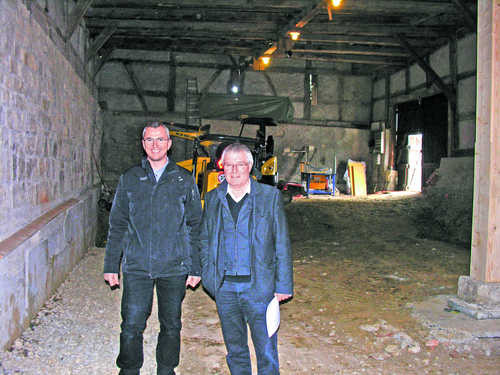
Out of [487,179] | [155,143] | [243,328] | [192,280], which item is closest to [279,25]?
[487,179]

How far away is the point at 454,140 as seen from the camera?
1052 centimetres

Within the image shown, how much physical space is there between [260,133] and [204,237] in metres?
6.85

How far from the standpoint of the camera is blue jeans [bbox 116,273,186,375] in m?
2.51

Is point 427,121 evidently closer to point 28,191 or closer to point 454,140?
point 454,140

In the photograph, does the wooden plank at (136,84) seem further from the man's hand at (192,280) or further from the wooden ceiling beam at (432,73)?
the man's hand at (192,280)

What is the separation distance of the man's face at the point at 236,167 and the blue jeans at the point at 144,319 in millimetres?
687

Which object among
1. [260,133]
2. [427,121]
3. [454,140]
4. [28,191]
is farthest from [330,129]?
[28,191]

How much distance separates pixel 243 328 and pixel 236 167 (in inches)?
35.4

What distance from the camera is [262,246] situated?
2369 mm

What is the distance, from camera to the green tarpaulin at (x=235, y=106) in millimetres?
13172

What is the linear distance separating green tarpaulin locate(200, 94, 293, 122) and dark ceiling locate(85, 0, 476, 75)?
1410mm

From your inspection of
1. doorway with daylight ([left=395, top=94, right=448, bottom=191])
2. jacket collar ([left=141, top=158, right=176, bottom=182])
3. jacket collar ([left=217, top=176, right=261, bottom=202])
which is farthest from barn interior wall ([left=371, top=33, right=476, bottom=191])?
jacket collar ([left=141, top=158, right=176, bottom=182])

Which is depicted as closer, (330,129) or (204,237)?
(204,237)

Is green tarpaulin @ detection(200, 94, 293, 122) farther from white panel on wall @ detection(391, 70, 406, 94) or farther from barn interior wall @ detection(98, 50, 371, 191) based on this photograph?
white panel on wall @ detection(391, 70, 406, 94)
